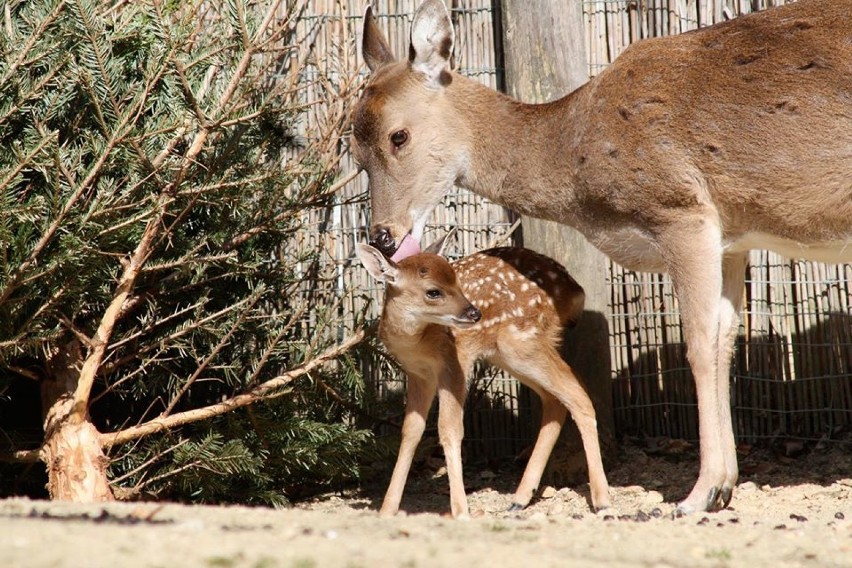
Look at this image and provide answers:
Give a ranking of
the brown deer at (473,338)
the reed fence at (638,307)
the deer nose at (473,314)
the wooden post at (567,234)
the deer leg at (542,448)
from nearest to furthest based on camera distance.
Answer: the deer nose at (473,314), the brown deer at (473,338), the deer leg at (542,448), the wooden post at (567,234), the reed fence at (638,307)

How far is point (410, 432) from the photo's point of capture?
646 cm

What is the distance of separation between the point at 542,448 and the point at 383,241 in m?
1.56

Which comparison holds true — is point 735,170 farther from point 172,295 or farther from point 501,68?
point 172,295

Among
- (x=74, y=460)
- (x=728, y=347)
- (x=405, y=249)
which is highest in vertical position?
(x=405, y=249)

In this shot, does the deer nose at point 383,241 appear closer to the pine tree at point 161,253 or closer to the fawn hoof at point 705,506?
the pine tree at point 161,253

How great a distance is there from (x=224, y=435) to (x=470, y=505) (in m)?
1.55

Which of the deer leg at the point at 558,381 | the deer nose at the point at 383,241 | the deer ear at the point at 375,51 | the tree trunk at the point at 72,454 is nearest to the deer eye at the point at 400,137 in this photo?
the deer nose at the point at 383,241

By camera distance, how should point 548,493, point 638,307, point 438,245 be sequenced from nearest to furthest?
point 438,245 → point 548,493 → point 638,307

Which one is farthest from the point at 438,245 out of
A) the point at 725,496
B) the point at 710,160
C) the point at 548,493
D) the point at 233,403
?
the point at 725,496

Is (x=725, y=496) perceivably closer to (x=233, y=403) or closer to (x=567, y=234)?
(x=567, y=234)

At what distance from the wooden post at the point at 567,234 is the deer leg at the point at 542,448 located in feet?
1.82

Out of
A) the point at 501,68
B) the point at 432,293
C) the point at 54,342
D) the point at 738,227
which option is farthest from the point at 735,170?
the point at 54,342

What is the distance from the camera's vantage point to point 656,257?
19.9 feet

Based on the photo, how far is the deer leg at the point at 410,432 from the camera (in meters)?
6.26
